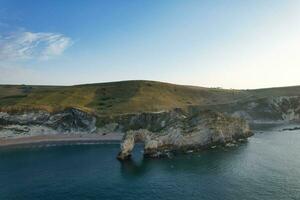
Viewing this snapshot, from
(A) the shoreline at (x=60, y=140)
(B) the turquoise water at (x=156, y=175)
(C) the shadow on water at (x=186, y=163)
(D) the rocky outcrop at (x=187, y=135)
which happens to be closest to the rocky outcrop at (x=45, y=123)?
(A) the shoreline at (x=60, y=140)

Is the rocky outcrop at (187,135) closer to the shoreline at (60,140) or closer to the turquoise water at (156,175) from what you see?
the turquoise water at (156,175)

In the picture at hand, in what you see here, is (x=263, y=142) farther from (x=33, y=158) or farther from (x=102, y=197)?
(x=33, y=158)

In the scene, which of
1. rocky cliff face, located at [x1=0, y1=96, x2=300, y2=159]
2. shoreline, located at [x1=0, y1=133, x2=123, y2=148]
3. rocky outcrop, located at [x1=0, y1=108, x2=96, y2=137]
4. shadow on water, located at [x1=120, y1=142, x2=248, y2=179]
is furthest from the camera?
rocky outcrop, located at [x1=0, y1=108, x2=96, y2=137]

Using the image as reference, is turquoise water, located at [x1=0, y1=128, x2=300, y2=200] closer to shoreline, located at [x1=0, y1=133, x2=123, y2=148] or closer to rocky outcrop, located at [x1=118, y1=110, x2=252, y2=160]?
rocky outcrop, located at [x1=118, y1=110, x2=252, y2=160]

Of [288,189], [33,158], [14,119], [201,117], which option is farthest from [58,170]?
[14,119]

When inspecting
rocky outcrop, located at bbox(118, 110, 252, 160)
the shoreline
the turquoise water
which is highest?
rocky outcrop, located at bbox(118, 110, 252, 160)

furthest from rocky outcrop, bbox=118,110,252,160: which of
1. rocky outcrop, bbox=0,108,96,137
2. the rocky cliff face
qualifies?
rocky outcrop, bbox=0,108,96,137

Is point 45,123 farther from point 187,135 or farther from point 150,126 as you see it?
point 187,135
